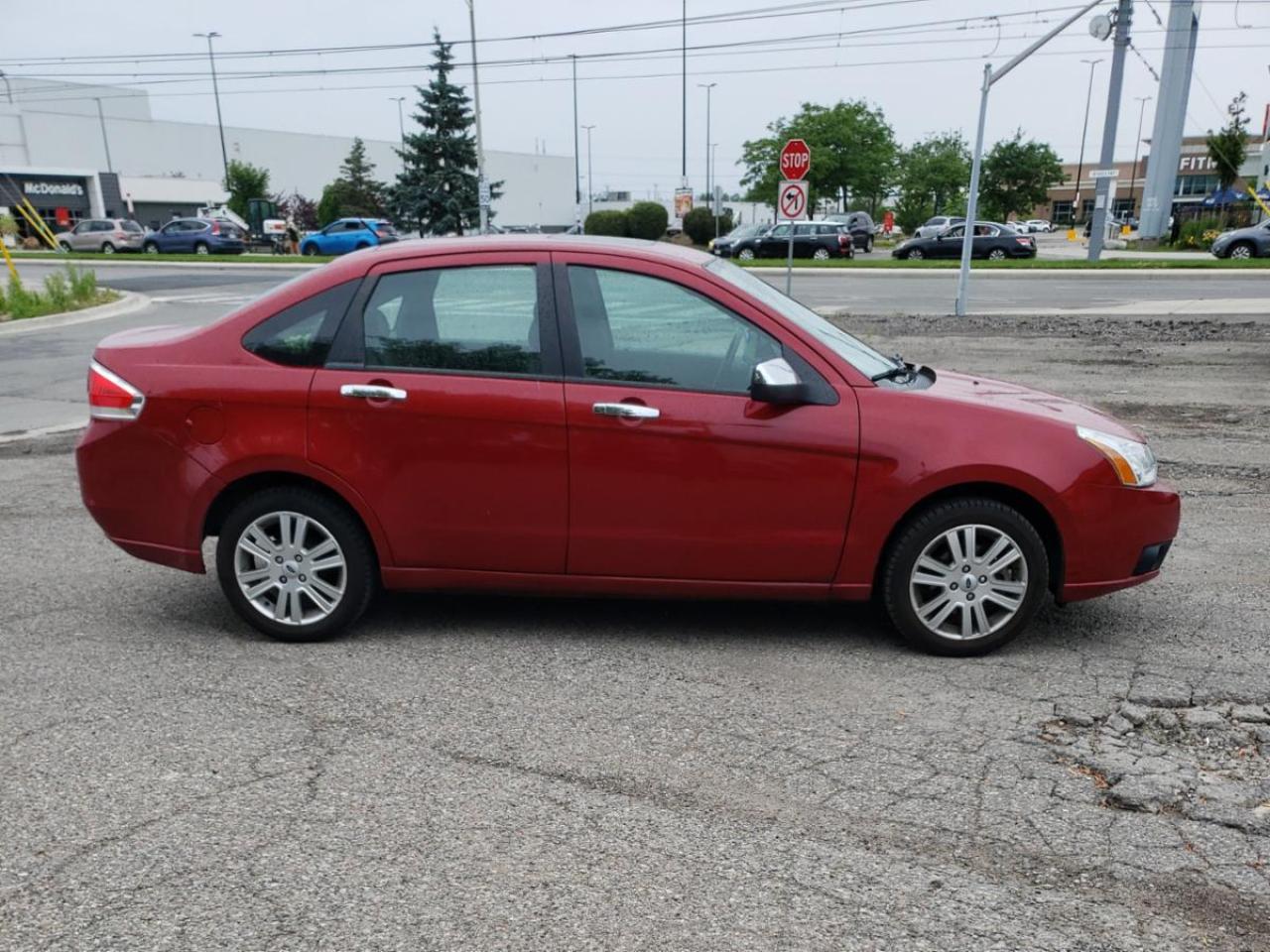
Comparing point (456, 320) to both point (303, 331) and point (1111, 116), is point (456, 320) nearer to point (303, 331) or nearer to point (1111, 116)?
point (303, 331)

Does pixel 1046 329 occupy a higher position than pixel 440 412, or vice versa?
pixel 440 412

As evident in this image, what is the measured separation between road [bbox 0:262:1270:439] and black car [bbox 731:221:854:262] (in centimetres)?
620

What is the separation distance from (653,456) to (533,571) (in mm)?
753

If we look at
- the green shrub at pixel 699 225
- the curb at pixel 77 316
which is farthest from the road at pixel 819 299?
the green shrub at pixel 699 225

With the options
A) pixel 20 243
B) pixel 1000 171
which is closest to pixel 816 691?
pixel 20 243

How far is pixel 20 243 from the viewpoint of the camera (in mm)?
54812

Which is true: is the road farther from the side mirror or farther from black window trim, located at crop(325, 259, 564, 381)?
the side mirror

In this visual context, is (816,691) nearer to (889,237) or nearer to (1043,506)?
(1043,506)

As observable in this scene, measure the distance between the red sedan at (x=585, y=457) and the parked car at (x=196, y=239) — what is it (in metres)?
46.6

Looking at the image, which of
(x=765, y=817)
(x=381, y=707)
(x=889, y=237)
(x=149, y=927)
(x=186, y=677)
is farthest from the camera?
(x=889, y=237)

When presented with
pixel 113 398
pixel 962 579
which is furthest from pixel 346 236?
pixel 962 579

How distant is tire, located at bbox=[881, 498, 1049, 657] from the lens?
4.34 meters

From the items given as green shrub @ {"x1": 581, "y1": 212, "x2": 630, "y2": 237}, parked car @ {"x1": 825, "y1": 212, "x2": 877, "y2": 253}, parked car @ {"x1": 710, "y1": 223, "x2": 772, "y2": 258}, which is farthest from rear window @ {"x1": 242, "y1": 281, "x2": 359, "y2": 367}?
green shrub @ {"x1": 581, "y1": 212, "x2": 630, "y2": 237}

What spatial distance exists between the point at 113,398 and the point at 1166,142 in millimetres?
50143
